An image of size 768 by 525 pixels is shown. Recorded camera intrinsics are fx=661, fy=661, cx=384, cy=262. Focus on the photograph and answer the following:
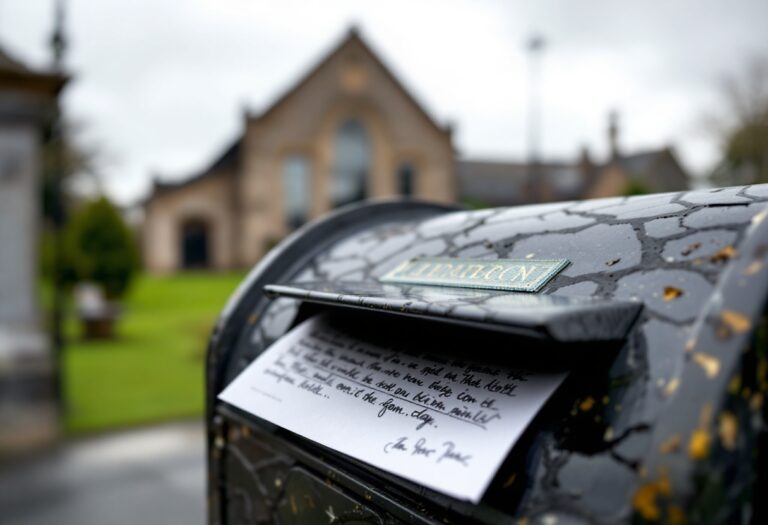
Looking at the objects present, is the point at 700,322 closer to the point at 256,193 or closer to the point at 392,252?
the point at 392,252

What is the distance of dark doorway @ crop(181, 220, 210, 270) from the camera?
25.8 m

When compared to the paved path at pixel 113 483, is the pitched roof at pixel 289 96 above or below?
above

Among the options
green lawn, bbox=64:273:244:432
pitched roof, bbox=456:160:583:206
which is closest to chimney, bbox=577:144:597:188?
pitched roof, bbox=456:160:583:206

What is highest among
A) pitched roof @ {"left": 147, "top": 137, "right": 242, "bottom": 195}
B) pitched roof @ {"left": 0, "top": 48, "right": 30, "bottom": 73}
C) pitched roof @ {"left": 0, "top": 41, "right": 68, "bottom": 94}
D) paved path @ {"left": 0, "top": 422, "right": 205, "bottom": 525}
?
pitched roof @ {"left": 0, "top": 48, "right": 30, "bottom": 73}

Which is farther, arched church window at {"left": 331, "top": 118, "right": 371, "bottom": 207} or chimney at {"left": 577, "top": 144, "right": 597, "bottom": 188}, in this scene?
chimney at {"left": 577, "top": 144, "right": 597, "bottom": 188}

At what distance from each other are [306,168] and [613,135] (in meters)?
15.2

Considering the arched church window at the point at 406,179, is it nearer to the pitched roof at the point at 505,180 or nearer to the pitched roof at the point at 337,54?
the pitched roof at the point at 337,54

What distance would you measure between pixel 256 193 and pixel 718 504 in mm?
24583

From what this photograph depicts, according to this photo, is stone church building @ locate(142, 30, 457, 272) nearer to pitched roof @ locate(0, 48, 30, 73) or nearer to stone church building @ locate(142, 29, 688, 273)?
stone church building @ locate(142, 29, 688, 273)

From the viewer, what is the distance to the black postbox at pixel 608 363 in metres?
0.83

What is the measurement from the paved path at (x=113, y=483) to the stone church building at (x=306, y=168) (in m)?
18.8

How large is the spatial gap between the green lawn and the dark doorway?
28.6 ft

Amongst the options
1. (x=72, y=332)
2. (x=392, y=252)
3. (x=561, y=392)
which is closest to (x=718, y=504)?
(x=561, y=392)

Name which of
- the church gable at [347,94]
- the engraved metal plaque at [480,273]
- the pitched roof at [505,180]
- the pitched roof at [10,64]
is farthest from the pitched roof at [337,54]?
the engraved metal plaque at [480,273]
